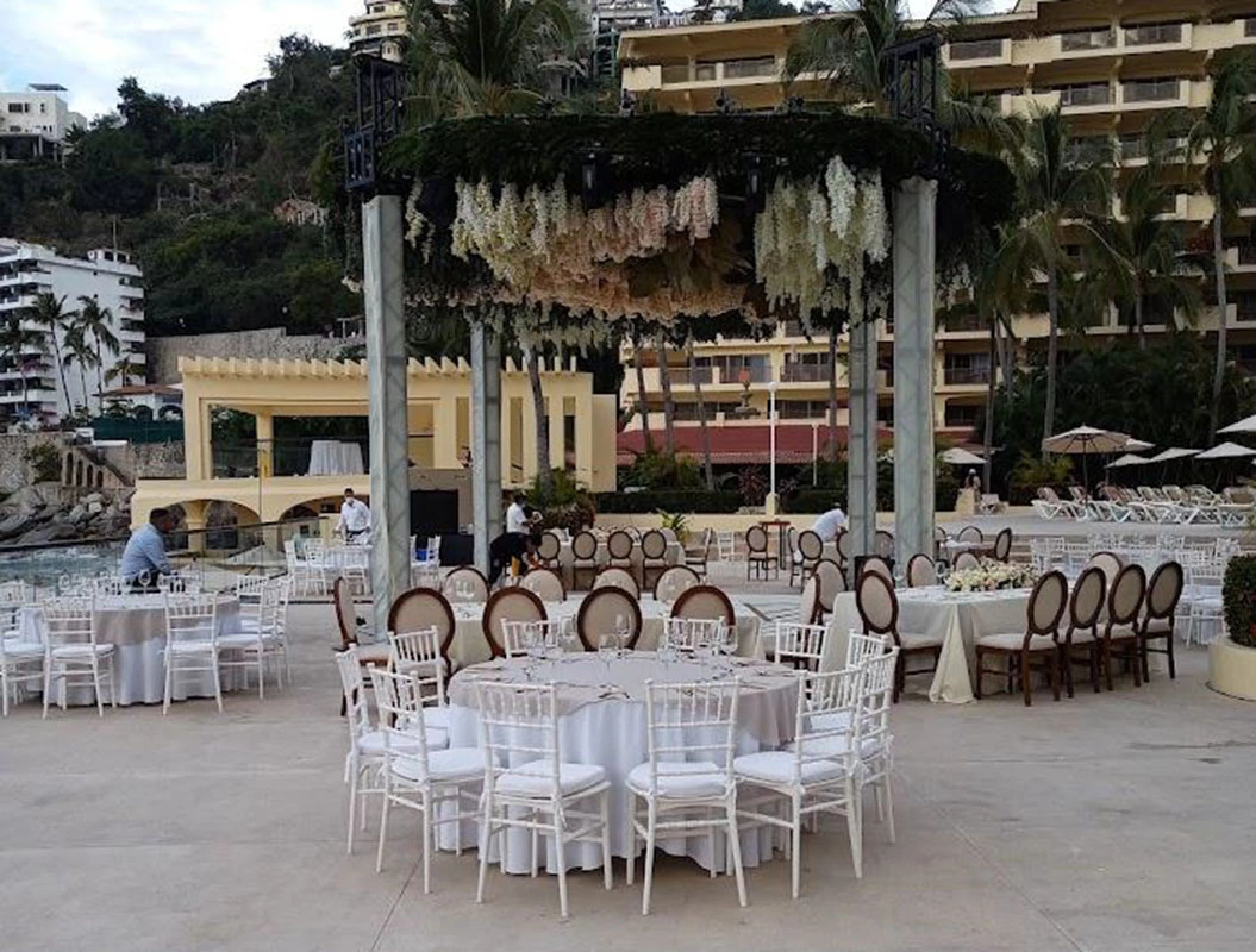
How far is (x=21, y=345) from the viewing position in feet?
301

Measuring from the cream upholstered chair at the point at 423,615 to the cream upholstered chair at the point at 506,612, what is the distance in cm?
29

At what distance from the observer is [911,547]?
11.3 m

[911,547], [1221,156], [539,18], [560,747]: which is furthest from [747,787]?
[1221,156]

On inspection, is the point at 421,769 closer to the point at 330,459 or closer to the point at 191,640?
the point at 191,640

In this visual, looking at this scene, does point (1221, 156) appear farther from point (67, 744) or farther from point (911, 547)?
point (67, 744)

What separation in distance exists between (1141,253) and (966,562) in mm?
33216

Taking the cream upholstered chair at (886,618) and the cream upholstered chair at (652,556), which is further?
the cream upholstered chair at (652,556)

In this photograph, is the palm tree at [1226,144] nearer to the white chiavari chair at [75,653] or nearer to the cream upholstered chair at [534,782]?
the white chiavari chair at [75,653]

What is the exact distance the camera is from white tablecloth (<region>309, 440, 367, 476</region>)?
106ft

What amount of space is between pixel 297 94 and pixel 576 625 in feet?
381

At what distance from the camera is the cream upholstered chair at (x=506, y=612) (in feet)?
29.9

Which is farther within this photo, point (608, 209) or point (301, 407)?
point (301, 407)

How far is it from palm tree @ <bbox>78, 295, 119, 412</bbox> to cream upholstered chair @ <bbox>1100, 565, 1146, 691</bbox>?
87.7 meters

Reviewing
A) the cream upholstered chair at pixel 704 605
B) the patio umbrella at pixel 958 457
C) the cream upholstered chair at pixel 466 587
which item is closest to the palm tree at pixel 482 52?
the cream upholstered chair at pixel 466 587
